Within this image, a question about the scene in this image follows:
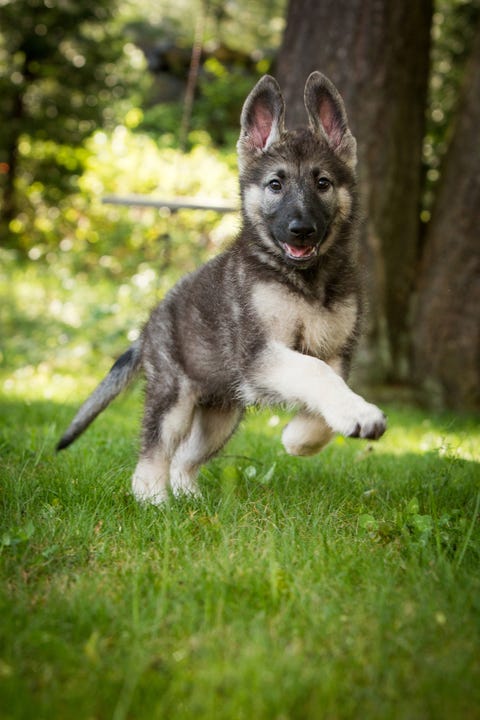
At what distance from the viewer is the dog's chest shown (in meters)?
3.50

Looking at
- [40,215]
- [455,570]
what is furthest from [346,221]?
[40,215]

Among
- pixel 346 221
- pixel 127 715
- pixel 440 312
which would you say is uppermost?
pixel 346 221

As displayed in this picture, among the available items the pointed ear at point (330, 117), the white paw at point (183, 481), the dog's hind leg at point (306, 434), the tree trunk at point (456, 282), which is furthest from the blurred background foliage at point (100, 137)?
the dog's hind leg at point (306, 434)

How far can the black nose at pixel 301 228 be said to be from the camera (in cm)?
343

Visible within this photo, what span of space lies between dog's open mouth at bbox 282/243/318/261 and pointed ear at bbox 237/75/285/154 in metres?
0.67

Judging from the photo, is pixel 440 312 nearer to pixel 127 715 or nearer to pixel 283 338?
pixel 283 338

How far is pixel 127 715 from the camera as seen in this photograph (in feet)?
6.11

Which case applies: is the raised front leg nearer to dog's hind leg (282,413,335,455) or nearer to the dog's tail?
dog's hind leg (282,413,335,455)

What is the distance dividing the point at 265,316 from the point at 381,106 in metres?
4.35

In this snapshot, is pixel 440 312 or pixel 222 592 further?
pixel 440 312

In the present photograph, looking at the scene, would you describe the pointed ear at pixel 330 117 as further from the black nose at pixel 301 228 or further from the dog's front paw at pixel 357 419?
the dog's front paw at pixel 357 419

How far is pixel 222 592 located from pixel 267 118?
98.7 inches

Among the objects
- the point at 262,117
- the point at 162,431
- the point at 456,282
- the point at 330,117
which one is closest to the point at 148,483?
the point at 162,431

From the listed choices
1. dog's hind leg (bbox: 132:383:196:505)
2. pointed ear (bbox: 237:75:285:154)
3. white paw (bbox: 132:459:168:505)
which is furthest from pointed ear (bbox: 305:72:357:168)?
white paw (bbox: 132:459:168:505)
